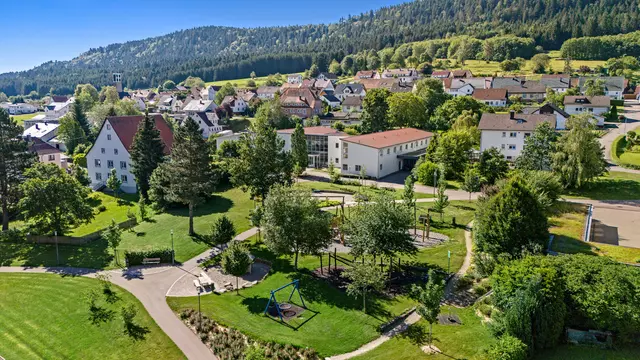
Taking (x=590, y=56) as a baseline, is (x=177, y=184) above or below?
below

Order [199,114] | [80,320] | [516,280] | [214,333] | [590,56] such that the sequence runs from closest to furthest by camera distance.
A: [516,280]
[214,333]
[80,320]
[199,114]
[590,56]

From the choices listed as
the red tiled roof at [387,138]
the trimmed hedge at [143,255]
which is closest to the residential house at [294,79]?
the red tiled roof at [387,138]

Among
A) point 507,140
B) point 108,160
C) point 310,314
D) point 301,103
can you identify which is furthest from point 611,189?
point 301,103

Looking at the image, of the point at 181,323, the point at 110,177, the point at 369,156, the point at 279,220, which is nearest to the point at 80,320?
the point at 181,323

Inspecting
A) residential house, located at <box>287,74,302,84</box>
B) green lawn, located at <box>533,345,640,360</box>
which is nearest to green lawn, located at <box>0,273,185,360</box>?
green lawn, located at <box>533,345,640,360</box>

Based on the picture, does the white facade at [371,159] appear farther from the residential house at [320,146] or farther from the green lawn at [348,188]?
the green lawn at [348,188]

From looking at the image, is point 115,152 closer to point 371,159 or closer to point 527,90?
point 371,159

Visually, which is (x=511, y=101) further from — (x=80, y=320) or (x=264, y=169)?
(x=80, y=320)
